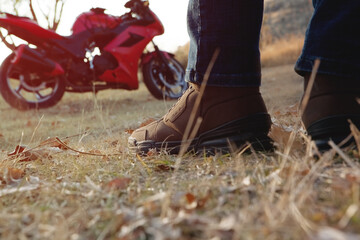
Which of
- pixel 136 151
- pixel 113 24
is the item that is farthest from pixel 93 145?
pixel 113 24

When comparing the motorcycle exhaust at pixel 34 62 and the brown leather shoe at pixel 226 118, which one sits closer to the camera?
the brown leather shoe at pixel 226 118

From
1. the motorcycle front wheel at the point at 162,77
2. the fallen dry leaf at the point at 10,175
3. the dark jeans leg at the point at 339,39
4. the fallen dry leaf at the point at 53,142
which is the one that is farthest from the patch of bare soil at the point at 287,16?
the fallen dry leaf at the point at 10,175

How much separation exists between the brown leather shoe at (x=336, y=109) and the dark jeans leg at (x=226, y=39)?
26 centimetres

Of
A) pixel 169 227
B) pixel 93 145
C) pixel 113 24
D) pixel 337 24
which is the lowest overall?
pixel 93 145

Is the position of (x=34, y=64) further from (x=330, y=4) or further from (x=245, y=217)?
(x=245, y=217)

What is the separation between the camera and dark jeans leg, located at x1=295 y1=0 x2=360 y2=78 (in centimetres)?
101

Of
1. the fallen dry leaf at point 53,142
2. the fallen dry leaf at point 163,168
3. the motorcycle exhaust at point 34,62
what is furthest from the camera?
the motorcycle exhaust at point 34,62

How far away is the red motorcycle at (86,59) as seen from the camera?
12.6 ft

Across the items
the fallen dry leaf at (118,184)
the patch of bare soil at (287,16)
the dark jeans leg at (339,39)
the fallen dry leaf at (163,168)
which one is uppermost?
the patch of bare soil at (287,16)

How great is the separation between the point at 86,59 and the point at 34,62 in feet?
2.12

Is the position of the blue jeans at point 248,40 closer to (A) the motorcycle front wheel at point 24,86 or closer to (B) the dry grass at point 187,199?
(B) the dry grass at point 187,199

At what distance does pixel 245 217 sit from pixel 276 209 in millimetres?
57

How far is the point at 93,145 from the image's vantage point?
181cm

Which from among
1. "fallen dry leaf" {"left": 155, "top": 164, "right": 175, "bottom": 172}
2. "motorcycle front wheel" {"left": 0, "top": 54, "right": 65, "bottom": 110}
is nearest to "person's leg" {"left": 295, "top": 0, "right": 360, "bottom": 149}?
"fallen dry leaf" {"left": 155, "top": 164, "right": 175, "bottom": 172}
